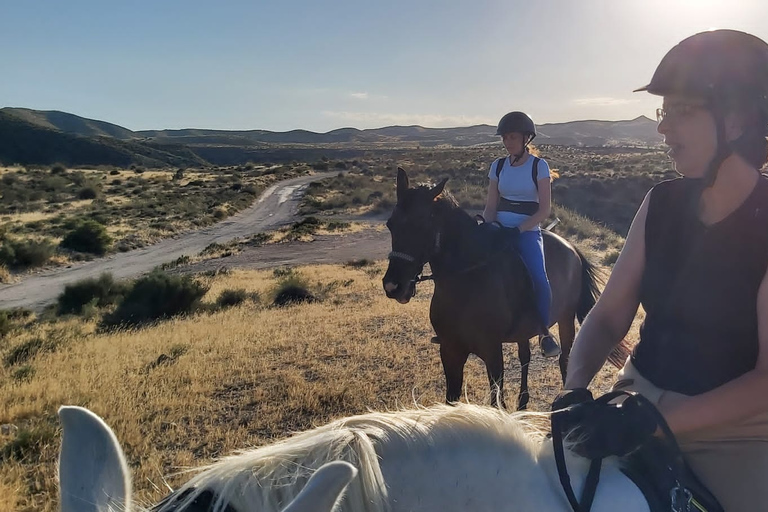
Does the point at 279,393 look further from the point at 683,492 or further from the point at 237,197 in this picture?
the point at 237,197

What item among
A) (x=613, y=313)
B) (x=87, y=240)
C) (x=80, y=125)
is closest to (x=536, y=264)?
(x=613, y=313)

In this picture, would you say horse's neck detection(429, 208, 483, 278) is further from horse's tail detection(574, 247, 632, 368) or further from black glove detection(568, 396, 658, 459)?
black glove detection(568, 396, 658, 459)

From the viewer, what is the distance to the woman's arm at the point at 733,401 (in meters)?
1.48

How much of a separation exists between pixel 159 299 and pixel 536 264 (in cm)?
1018

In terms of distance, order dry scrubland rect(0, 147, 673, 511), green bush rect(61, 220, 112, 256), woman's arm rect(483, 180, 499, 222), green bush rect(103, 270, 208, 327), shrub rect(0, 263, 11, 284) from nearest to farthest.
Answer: dry scrubland rect(0, 147, 673, 511) < woman's arm rect(483, 180, 499, 222) < green bush rect(103, 270, 208, 327) < shrub rect(0, 263, 11, 284) < green bush rect(61, 220, 112, 256)

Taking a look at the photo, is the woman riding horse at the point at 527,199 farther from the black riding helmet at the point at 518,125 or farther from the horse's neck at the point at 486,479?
the horse's neck at the point at 486,479

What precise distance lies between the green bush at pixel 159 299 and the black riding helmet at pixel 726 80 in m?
12.2

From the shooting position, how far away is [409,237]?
4.55 meters

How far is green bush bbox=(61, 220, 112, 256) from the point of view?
75.0ft

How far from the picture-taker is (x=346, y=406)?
584 cm

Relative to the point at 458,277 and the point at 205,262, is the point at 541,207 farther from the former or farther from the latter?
the point at 205,262

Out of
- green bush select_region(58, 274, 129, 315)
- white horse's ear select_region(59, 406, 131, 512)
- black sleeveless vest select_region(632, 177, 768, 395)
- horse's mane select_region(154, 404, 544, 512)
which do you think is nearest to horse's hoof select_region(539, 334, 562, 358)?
black sleeveless vest select_region(632, 177, 768, 395)

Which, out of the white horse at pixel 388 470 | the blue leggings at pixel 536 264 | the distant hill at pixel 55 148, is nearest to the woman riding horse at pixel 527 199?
the blue leggings at pixel 536 264

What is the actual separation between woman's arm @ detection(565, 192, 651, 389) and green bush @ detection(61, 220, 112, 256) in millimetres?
24459
